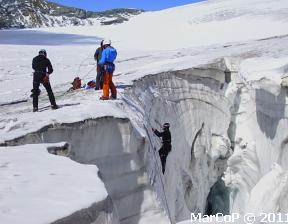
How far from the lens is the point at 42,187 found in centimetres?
393

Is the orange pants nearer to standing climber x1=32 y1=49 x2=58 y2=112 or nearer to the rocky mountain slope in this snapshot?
standing climber x1=32 y1=49 x2=58 y2=112

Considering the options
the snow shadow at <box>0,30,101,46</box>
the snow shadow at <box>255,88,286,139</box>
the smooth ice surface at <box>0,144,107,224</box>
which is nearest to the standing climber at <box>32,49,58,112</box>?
the smooth ice surface at <box>0,144,107,224</box>

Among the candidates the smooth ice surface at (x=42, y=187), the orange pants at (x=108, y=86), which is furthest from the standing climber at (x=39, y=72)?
the smooth ice surface at (x=42, y=187)

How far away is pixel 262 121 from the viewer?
39.3 ft

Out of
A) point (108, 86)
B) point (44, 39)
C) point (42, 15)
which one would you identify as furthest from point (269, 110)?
point (42, 15)

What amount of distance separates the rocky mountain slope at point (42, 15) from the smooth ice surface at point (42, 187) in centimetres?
3382

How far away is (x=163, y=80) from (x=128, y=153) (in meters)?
5.00

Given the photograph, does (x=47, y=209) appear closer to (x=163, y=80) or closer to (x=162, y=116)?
(x=162, y=116)

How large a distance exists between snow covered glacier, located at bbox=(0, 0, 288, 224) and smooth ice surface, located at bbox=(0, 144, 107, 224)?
3.44ft

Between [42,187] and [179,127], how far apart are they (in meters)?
7.58

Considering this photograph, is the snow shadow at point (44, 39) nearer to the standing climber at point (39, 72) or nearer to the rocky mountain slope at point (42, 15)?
the rocky mountain slope at point (42, 15)

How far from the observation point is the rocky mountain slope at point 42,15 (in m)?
39.1

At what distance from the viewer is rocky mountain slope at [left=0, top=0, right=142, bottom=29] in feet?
128

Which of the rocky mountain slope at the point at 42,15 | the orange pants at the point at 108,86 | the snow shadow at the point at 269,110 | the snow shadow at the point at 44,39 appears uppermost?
the rocky mountain slope at the point at 42,15
